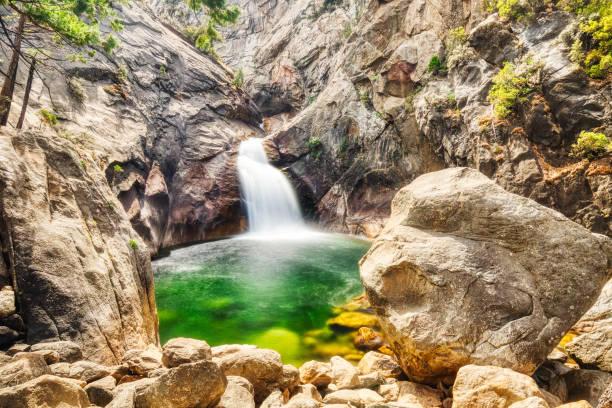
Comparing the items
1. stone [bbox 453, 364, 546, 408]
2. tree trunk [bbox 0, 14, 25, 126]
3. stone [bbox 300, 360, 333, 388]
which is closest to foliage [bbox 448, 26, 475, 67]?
stone [bbox 453, 364, 546, 408]

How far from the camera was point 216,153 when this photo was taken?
20.5 meters

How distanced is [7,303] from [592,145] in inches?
578

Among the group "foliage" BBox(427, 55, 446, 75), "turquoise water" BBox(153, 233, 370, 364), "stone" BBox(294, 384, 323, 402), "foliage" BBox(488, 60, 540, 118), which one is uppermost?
"foliage" BBox(427, 55, 446, 75)

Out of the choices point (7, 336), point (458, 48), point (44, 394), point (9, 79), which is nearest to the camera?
point (44, 394)

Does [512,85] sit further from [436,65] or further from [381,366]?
[381,366]

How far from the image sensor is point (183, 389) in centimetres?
250

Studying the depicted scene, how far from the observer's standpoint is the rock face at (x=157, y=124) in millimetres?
12789

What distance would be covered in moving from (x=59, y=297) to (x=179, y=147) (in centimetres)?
1711

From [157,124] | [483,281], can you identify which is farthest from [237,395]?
[157,124]

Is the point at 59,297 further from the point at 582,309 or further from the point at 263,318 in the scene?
the point at 582,309

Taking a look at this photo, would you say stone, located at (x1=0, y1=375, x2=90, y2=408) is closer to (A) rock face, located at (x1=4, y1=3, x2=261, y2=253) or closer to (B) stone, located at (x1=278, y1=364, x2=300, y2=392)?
(B) stone, located at (x1=278, y1=364, x2=300, y2=392)

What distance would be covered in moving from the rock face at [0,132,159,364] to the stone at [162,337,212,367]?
4.50 feet

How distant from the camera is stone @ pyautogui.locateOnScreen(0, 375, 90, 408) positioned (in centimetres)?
201

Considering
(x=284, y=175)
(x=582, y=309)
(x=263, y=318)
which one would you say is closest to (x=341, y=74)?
(x=284, y=175)
